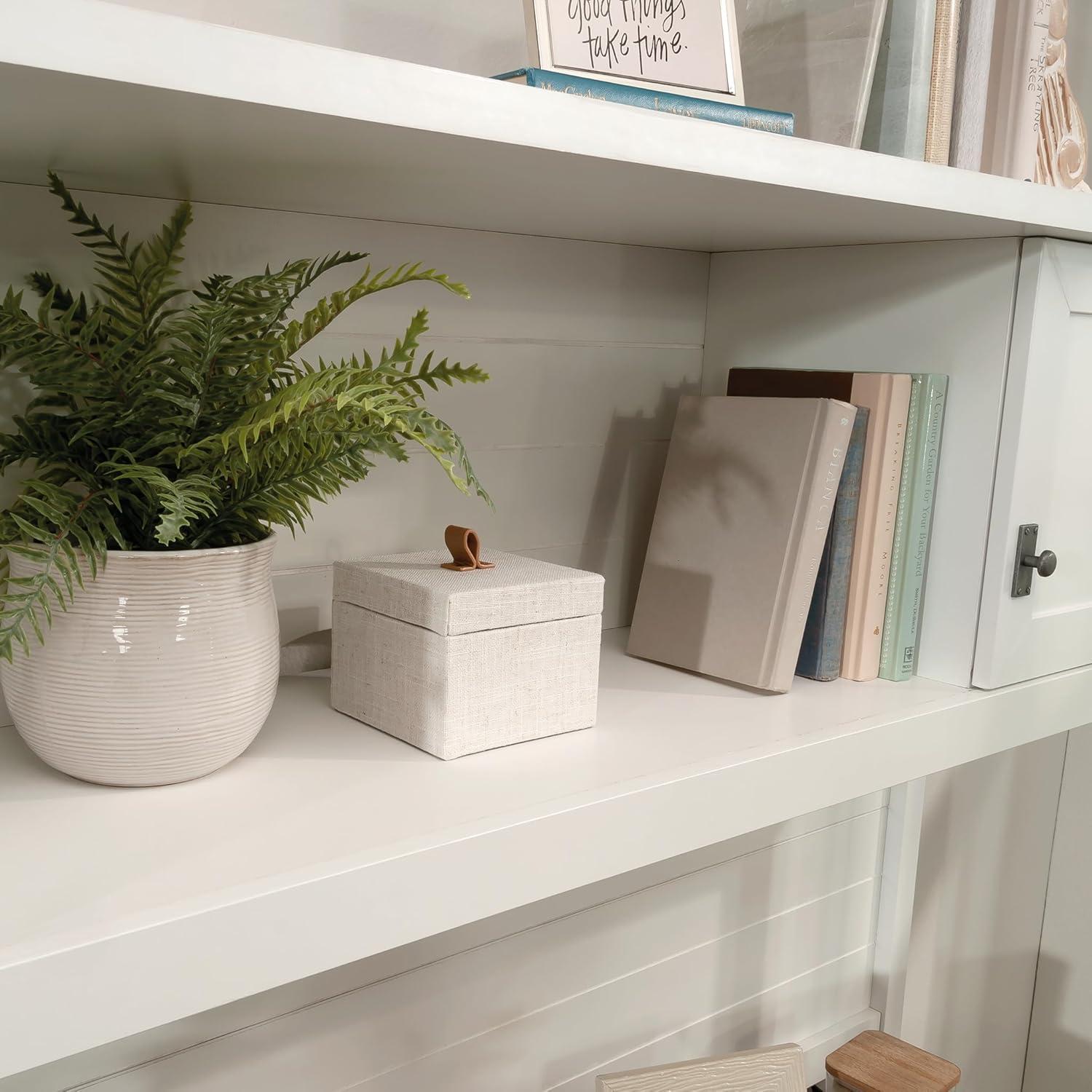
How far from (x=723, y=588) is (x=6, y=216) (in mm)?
539

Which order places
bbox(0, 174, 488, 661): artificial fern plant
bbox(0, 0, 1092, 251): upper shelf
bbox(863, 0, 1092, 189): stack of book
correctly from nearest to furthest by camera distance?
bbox(0, 0, 1092, 251): upper shelf → bbox(0, 174, 488, 661): artificial fern plant → bbox(863, 0, 1092, 189): stack of book

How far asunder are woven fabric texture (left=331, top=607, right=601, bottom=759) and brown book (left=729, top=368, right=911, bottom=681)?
0.86 feet

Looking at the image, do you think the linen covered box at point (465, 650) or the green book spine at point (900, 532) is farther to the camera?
the green book spine at point (900, 532)

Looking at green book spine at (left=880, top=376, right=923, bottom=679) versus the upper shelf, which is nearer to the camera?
the upper shelf

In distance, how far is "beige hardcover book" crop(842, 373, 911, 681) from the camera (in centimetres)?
85

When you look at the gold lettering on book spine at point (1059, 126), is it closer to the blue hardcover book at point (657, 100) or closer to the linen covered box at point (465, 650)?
the blue hardcover book at point (657, 100)

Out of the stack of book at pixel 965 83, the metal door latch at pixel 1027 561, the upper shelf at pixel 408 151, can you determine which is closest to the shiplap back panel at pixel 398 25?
the upper shelf at pixel 408 151

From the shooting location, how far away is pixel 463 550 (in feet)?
2.34

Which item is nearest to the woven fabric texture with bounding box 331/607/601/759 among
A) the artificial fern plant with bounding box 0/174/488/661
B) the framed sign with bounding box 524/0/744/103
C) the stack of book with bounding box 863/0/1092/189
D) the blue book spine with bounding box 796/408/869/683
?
the artificial fern plant with bounding box 0/174/488/661

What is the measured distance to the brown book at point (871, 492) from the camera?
0.85 metres

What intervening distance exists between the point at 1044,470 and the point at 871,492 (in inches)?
5.5

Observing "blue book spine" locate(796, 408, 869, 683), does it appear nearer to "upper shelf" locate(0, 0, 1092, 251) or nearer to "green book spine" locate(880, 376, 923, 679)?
"green book spine" locate(880, 376, 923, 679)

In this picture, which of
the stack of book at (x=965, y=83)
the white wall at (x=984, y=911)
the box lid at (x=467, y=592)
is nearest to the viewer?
the box lid at (x=467, y=592)

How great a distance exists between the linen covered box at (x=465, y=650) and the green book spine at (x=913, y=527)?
292mm
